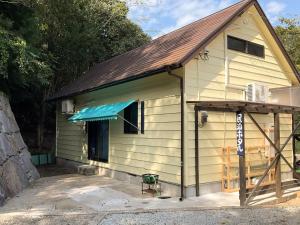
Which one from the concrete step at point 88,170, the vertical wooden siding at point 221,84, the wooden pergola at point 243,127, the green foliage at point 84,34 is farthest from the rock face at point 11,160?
the green foliage at point 84,34

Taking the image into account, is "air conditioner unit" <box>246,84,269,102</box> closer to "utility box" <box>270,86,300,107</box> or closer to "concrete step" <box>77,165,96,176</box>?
"utility box" <box>270,86,300,107</box>

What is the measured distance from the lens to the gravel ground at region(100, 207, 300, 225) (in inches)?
267

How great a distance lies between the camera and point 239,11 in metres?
10.7

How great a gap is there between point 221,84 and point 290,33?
17664mm

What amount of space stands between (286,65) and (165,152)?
6.25 m

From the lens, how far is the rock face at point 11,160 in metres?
9.35

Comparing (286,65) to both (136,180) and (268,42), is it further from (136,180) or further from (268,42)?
(136,180)

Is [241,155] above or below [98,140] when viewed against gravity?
below

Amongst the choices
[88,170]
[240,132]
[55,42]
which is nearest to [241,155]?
[240,132]

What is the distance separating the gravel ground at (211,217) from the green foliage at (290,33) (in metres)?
19.4

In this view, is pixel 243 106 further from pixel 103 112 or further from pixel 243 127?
pixel 103 112

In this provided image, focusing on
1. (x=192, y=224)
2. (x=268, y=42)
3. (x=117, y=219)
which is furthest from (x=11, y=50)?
(x=268, y=42)

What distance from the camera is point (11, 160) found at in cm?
1044

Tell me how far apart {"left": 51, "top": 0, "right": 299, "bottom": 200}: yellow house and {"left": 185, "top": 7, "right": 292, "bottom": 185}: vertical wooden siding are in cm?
3
